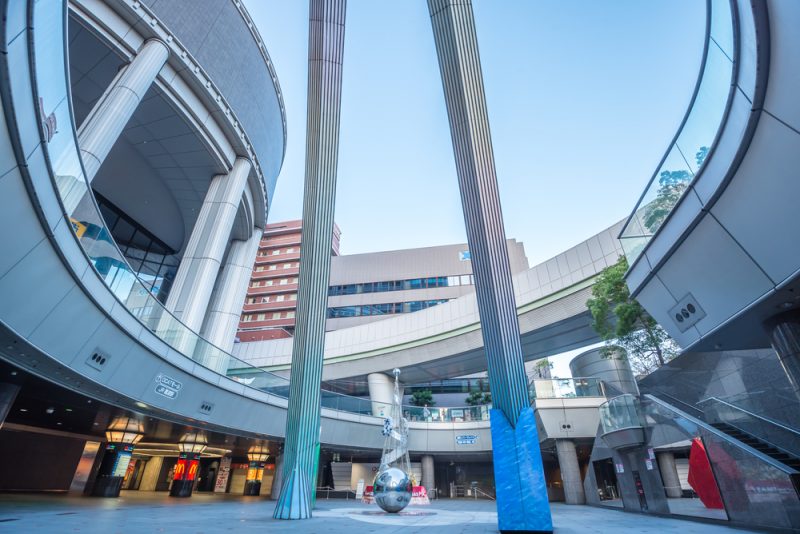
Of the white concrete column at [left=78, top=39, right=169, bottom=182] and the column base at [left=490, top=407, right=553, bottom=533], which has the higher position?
the white concrete column at [left=78, top=39, right=169, bottom=182]

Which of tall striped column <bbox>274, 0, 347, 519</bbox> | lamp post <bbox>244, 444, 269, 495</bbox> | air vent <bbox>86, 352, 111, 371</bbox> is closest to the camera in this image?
air vent <bbox>86, 352, 111, 371</bbox>

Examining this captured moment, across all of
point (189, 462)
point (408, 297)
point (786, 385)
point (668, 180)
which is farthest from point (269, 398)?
point (408, 297)

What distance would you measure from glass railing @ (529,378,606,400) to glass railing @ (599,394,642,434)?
19.8 ft

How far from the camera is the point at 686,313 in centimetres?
823

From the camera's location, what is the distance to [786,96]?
15.7ft

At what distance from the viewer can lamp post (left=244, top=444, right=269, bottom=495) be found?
22.0m

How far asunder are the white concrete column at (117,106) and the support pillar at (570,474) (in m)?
22.8

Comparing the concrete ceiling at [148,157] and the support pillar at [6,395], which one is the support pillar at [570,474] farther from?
the concrete ceiling at [148,157]

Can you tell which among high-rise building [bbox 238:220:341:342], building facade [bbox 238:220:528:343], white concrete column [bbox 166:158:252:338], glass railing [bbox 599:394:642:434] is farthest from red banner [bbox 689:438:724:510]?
high-rise building [bbox 238:220:341:342]

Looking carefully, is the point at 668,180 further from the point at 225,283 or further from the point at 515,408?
the point at 225,283

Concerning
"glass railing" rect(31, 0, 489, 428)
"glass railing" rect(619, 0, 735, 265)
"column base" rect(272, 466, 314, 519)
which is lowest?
"column base" rect(272, 466, 314, 519)

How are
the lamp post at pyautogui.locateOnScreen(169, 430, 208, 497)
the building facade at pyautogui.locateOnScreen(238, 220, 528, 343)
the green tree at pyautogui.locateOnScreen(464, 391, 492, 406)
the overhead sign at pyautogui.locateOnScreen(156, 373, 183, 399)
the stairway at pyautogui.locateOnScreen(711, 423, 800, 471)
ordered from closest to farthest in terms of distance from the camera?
1. the stairway at pyautogui.locateOnScreen(711, 423, 800, 471)
2. the overhead sign at pyautogui.locateOnScreen(156, 373, 183, 399)
3. the lamp post at pyautogui.locateOnScreen(169, 430, 208, 497)
4. the green tree at pyautogui.locateOnScreen(464, 391, 492, 406)
5. the building facade at pyautogui.locateOnScreen(238, 220, 528, 343)

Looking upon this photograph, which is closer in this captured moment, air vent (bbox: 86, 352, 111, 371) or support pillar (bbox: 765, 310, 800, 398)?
support pillar (bbox: 765, 310, 800, 398)

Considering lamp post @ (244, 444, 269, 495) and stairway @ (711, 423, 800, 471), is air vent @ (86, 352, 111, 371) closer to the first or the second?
lamp post @ (244, 444, 269, 495)
